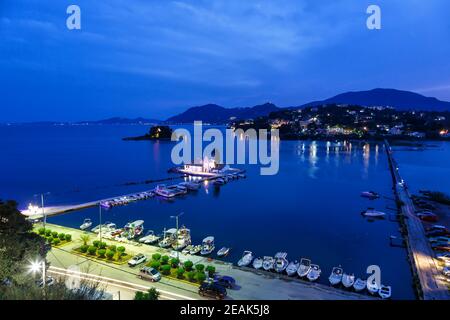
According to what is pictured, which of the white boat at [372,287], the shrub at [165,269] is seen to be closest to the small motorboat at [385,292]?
the white boat at [372,287]

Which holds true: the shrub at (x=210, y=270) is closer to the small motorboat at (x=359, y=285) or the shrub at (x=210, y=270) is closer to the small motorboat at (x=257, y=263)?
the small motorboat at (x=257, y=263)

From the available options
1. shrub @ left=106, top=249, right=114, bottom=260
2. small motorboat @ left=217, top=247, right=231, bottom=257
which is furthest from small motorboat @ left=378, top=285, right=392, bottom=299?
shrub @ left=106, top=249, right=114, bottom=260

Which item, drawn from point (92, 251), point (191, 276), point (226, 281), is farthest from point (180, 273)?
point (92, 251)

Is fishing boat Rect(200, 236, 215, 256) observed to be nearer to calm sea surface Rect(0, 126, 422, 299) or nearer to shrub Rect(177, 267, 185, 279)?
calm sea surface Rect(0, 126, 422, 299)
